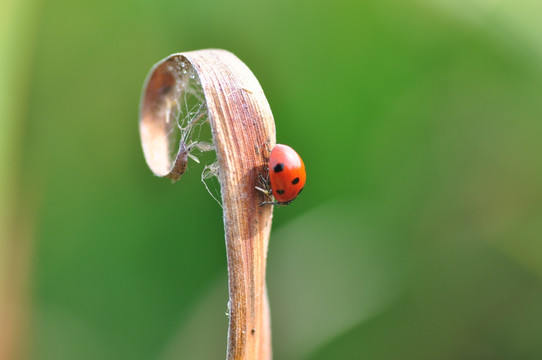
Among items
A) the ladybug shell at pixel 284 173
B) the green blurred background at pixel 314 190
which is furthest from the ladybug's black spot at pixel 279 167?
the green blurred background at pixel 314 190

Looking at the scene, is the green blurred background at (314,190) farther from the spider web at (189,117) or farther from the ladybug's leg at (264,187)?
the ladybug's leg at (264,187)

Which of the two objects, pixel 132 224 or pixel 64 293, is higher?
pixel 132 224

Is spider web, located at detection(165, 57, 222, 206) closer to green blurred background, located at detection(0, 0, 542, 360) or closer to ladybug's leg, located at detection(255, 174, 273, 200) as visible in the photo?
ladybug's leg, located at detection(255, 174, 273, 200)

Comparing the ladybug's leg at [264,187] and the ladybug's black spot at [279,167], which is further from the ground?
the ladybug's black spot at [279,167]

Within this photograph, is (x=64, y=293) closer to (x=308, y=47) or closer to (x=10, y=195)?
(x=10, y=195)

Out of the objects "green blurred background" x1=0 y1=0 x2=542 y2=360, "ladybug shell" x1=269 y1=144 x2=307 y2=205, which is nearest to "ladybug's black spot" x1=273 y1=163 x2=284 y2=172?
"ladybug shell" x1=269 y1=144 x2=307 y2=205

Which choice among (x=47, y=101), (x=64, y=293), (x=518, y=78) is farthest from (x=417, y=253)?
(x=47, y=101)
